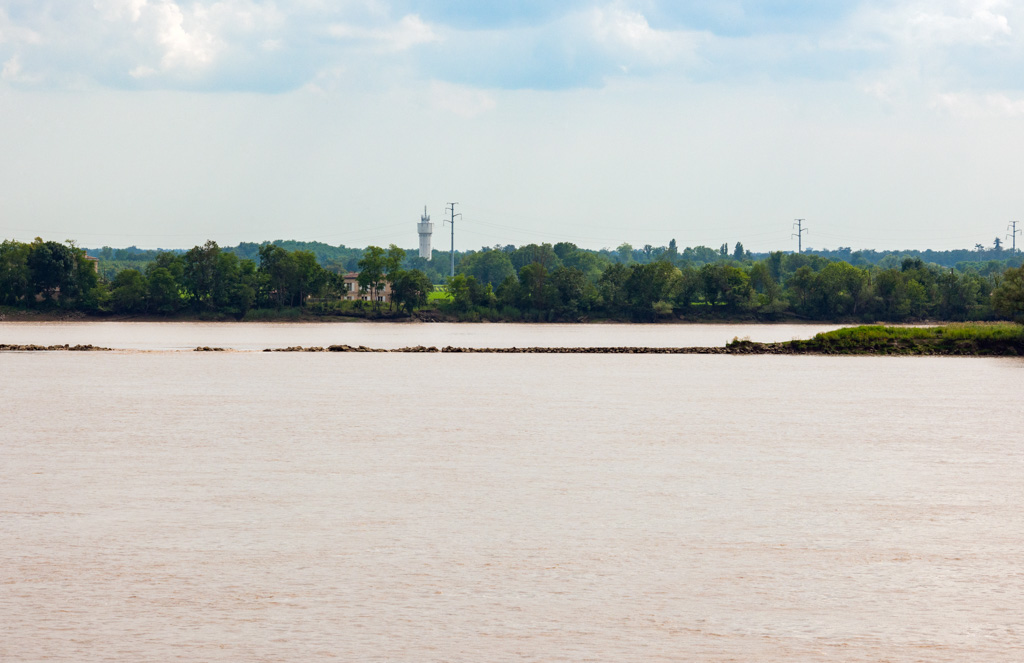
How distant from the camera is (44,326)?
13825cm

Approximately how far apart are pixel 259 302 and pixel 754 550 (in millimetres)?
146190

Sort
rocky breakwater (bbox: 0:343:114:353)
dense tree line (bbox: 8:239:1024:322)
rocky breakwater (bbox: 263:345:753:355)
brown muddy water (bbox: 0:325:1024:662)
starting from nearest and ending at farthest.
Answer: brown muddy water (bbox: 0:325:1024:662), rocky breakwater (bbox: 0:343:114:353), rocky breakwater (bbox: 263:345:753:355), dense tree line (bbox: 8:239:1024:322)

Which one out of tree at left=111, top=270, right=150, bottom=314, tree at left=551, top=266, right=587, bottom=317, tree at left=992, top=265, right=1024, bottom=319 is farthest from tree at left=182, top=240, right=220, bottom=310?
tree at left=992, top=265, right=1024, bottom=319

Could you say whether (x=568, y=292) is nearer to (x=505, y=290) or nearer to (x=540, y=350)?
(x=505, y=290)

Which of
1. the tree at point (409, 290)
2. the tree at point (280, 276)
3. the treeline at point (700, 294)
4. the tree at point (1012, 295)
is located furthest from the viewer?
the tree at point (409, 290)

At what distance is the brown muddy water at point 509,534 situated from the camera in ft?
39.3

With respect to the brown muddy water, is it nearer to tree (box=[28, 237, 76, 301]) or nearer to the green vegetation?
the green vegetation

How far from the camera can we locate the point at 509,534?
57.0 feet

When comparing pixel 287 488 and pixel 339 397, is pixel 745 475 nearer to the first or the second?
pixel 287 488

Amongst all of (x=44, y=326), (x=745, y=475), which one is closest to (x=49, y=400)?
(x=745, y=475)

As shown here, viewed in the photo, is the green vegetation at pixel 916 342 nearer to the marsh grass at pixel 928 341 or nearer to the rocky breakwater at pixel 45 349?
the marsh grass at pixel 928 341

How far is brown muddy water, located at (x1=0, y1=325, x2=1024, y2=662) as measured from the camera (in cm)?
1198

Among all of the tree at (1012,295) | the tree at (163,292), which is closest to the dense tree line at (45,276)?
the tree at (163,292)

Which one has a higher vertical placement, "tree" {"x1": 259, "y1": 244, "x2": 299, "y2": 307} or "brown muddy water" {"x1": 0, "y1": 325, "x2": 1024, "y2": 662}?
"tree" {"x1": 259, "y1": 244, "x2": 299, "y2": 307}
